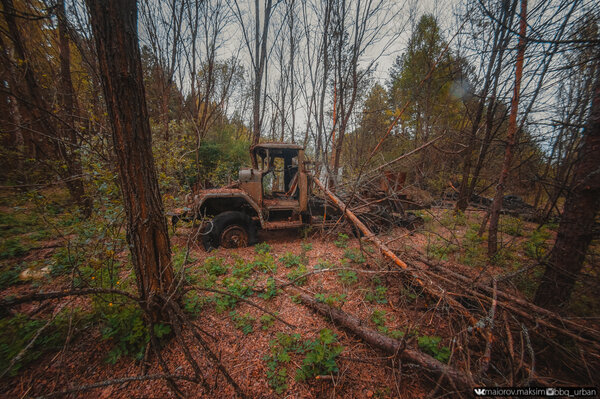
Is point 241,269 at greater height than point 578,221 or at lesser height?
lesser

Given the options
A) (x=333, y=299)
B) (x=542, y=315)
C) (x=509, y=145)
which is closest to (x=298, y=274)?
(x=333, y=299)

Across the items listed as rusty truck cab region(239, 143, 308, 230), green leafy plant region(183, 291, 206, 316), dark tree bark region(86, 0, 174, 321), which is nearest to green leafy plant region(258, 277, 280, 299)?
green leafy plant region(183, 291, 206, 316)

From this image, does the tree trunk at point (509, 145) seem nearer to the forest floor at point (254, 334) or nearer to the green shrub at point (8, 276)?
the forest floor at point (254, 334)

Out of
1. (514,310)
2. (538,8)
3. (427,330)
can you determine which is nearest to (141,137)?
(427,330)

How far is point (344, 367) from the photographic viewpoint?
170 centimetres

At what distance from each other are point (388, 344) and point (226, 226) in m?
3.52

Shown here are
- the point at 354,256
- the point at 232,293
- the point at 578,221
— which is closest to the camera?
the point at 578,221

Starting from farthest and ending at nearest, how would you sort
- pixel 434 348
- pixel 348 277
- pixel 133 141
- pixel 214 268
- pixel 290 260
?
pixel 290 260
pixel 214 268
pixel 348 277
pixel 434 348
pixel 133 141

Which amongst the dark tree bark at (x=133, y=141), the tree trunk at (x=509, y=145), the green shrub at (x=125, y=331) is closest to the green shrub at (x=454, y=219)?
the tree trunk at (x=509, y=145)

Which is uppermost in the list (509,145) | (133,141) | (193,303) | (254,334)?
(509,145)

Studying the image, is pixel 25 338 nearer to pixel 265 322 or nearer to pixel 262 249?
pixel 265 322

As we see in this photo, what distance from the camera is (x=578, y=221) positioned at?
6.23ft

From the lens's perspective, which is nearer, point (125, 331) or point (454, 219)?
point (125, 331)

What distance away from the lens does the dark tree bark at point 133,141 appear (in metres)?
1.36
